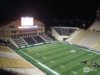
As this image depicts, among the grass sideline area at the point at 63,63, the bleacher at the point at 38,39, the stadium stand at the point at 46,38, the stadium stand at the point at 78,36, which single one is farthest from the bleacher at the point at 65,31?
the grass sideline area at the point at 63,63

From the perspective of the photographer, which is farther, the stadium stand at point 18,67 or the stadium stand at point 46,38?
the stadium stand at point 46,38

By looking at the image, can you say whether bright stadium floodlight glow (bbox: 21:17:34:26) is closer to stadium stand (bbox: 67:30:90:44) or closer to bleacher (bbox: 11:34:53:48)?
bleacher (bbox: 11:34:53:48)

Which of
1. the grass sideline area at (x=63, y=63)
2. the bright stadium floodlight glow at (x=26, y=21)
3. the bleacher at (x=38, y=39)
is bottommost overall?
the grass sideline area at (x=63, y=63)

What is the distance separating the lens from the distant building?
4262cm

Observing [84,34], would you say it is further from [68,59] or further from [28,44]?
[68,59]

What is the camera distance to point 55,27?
167 feet

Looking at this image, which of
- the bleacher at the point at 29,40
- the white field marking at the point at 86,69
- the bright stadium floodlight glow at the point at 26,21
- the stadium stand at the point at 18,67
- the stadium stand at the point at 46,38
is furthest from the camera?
the stadium stand at the point at 46,38

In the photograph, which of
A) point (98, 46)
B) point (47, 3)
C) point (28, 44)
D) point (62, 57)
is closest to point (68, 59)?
point (62, 57)

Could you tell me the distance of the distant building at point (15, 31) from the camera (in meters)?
42.6

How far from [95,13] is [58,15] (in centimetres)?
1092

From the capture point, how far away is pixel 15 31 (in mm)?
44094

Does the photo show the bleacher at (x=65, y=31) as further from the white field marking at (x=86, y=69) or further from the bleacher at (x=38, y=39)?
the white field marking at (x=86, y=69)

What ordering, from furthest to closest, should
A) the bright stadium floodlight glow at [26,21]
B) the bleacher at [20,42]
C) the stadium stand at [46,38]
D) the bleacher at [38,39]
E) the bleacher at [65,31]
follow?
the bleacher at [65,31] → the stadium stand at [46,38] → the bleacher at [38,39] → the bright stadium floodlight glow at [26,21] → the bleacher at [20,42]

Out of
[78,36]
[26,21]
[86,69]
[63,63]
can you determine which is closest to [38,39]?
[26,21]
